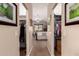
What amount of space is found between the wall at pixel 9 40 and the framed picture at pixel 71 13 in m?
0.47

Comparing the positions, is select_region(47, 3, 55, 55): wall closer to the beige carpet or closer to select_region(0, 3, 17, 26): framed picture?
the beige carpet

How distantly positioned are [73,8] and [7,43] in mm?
639

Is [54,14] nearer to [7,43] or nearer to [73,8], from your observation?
[73,8]

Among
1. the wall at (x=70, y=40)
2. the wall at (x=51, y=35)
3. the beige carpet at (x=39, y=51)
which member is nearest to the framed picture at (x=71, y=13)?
the wall at (x=70, y=40)

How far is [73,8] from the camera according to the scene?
3.57ft

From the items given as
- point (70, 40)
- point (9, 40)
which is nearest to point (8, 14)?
point (9, 40)

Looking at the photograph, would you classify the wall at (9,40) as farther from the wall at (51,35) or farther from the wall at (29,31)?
the wall at (51,35)

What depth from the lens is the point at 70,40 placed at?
1.14 meters

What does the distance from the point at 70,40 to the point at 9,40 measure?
54cm

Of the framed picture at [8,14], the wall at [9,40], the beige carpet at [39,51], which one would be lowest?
the beige carpet at [39,51]

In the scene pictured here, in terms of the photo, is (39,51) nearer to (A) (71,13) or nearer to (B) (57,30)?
(B) (57,30)

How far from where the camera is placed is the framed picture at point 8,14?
38.1 inches

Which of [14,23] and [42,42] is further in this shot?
[42,42]

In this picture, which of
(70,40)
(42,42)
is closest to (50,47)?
(42,42)
